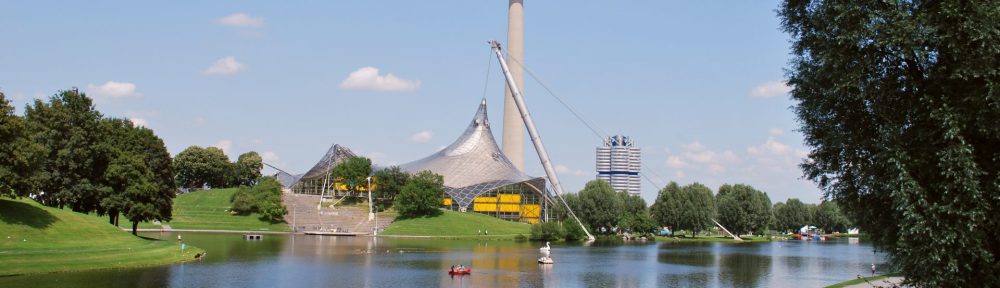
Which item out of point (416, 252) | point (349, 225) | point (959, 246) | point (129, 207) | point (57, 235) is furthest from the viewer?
point (349, 225)

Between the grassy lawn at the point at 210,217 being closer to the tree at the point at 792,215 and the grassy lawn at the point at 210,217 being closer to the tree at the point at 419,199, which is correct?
the tree at the point at 419,199

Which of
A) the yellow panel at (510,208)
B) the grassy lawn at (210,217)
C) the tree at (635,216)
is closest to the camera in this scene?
the grassy lawn at (210,217)

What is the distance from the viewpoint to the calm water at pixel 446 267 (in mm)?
36194

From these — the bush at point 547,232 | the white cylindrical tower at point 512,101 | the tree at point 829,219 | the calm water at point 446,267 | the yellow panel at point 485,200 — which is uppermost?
the white cylindrical tower at point 512,101

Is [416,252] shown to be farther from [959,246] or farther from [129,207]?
[959,246]

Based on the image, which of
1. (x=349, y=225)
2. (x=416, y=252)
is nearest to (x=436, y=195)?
(x=349, y=225)

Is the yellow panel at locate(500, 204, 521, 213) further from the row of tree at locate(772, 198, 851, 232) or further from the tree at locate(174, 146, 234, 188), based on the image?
the tree at locate(174, 146, 234, 188)

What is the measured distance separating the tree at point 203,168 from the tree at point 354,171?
24064 mm

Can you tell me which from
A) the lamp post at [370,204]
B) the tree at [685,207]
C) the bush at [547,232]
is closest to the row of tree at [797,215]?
the tree at [685,207]

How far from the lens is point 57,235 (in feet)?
134

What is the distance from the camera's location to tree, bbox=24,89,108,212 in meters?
48.4

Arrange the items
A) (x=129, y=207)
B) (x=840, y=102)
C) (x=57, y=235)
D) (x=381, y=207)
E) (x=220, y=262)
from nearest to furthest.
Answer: (x=840, y=102) < (x=57, y=235) < (x=220, y=262) < (x=129, y=207) < (x=381, y=207)

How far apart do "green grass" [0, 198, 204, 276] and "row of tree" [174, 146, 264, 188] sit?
83.7 m

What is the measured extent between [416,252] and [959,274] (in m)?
48.5
